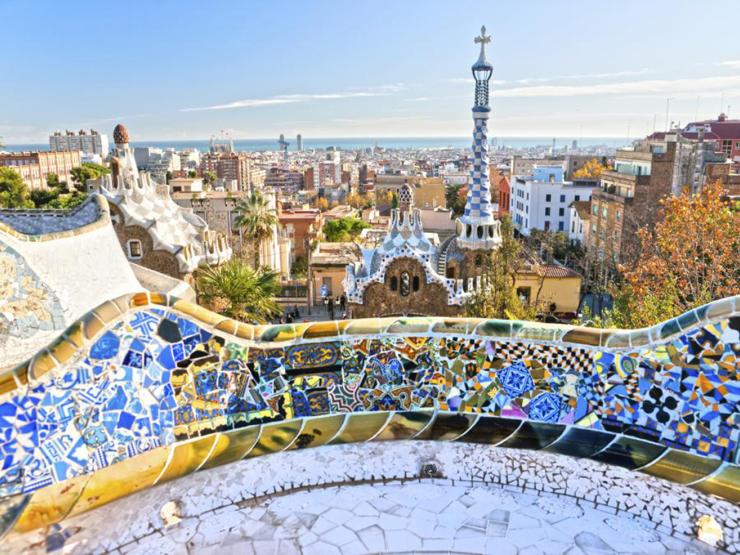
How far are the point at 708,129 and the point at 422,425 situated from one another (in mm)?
57245

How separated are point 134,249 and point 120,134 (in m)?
3.20

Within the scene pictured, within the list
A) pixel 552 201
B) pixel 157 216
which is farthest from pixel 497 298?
pixel 552 201

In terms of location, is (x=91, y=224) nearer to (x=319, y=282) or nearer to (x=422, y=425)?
(x=422, y=425)

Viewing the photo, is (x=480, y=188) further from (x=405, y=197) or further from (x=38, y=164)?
(x=38, y=164)

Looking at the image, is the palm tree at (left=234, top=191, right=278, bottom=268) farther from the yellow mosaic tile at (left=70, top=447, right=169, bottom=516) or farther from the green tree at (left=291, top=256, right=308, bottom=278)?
the yellow mosaic tile at (left=70, top=447, right=169, bottom=516)

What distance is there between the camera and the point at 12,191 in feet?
125

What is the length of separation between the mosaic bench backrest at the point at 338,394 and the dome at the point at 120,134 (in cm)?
1500

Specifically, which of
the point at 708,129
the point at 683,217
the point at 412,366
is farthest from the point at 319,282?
the point at 708,129

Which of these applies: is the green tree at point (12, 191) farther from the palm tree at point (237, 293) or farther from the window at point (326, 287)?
the palm tree at point (237, 293)

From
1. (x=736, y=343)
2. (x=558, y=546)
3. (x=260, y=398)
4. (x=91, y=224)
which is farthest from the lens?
(x=91, y=224)

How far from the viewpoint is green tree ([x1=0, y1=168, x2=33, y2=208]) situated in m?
36.8

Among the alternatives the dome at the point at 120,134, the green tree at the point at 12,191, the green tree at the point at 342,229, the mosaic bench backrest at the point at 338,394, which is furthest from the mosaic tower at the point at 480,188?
the green tree at the point at 12,191

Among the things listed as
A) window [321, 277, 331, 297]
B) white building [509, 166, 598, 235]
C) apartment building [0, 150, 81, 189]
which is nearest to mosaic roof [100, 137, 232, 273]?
window [321, 277, 331, 297]

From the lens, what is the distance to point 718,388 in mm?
3562
